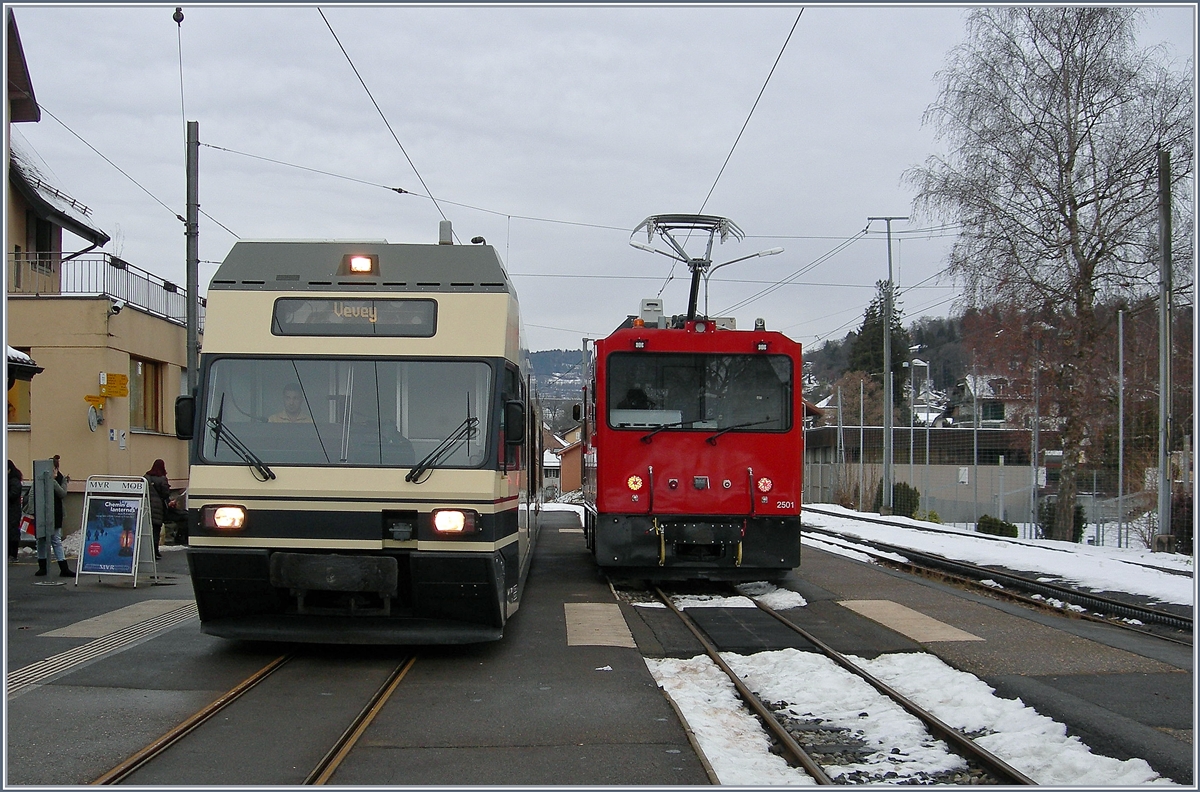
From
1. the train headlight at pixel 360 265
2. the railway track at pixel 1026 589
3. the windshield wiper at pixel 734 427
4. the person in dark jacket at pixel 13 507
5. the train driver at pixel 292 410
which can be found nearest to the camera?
the train driver at pixel 292 410

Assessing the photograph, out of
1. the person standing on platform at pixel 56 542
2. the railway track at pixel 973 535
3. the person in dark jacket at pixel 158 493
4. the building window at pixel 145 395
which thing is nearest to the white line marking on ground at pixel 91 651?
the person standing on platform at pixel 56 542

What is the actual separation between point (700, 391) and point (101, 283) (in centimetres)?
1263

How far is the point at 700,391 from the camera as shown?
41.1 ft

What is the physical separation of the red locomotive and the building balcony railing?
36.7 ft

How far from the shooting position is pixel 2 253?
25.5ft

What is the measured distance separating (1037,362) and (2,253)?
86.8 feet

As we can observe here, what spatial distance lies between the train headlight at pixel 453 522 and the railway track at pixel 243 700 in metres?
1.09

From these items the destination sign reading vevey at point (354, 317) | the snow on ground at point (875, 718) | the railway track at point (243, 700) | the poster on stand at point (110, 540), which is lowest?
the snow on ground at point (875, 718)

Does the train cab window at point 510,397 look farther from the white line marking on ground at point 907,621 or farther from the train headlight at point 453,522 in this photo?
the white line marking on ground at point 907,621

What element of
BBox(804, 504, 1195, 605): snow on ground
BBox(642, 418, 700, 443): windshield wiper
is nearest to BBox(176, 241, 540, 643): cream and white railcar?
BBox(642, 418, 700, 443): windshield wiper

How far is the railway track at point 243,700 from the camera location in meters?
5.23

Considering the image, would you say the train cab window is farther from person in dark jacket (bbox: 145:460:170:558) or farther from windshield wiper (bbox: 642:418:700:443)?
person in dark jacket (bbox: 145:460:170:558)

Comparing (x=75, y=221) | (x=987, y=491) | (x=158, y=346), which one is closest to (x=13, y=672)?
(x=158, y=346)

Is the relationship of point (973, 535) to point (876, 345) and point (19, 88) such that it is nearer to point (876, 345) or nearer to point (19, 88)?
point (19, 88)
